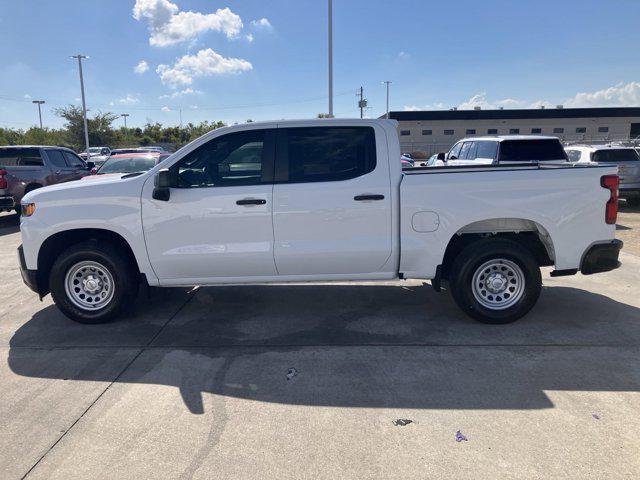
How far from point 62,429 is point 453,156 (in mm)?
12441

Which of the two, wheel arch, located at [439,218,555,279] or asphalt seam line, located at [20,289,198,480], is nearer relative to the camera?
asphalt seam line, located at [20,289,198,480]

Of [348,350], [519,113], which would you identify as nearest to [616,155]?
[348,350]

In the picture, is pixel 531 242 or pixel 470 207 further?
pixel 531 242

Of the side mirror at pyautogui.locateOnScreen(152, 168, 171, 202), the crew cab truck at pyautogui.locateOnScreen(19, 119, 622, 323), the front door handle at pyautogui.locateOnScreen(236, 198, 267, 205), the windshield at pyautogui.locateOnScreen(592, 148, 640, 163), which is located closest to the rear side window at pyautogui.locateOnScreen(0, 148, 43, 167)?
the crew cab truck at pyautogui.locateOnScreen(19, 119, 622, 323)

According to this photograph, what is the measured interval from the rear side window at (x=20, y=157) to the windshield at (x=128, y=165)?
221cm

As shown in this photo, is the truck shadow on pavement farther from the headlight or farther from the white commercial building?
the white commercial building

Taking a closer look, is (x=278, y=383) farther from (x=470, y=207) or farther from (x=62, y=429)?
(x=470, y=207)

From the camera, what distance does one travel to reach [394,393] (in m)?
3.69

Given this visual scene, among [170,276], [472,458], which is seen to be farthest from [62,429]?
[472,458]

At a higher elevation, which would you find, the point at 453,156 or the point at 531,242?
the point at 453,156

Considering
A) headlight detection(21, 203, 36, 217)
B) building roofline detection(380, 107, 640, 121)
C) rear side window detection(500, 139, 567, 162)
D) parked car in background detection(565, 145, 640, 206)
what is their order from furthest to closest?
1. building roofline detection(380, 107, 640, 121)
2. parked car in background detection(565, 145, 640, 206)
3. rear side window detection(500, 139, 567, 162)
4. headlight detection(21, 203, 36, 217)

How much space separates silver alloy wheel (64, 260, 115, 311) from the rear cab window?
218 centimetres

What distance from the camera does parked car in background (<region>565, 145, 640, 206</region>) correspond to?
13.3m

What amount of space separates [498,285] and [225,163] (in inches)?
122
